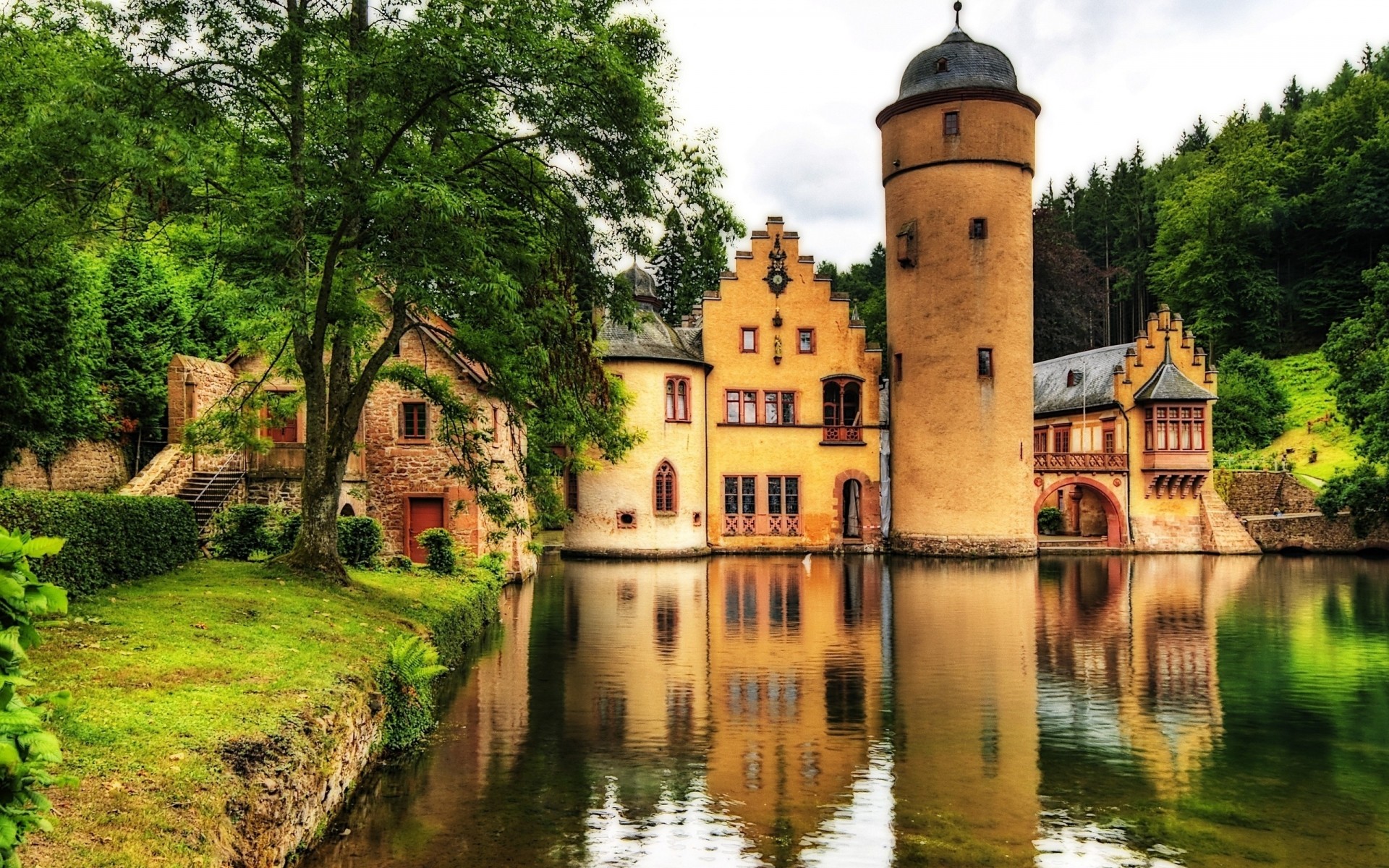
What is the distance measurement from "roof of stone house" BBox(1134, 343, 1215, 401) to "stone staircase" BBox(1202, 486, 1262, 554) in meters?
4.01

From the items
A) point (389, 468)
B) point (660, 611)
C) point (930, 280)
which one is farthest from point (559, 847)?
point (930, 280)

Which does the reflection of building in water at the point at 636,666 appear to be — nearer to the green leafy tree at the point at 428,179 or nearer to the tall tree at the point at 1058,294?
the green leafy tree at the point at 428,179

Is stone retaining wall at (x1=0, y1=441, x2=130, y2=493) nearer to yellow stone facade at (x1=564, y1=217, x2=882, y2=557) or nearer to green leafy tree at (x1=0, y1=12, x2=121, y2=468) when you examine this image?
green leafy tree at (x1=0, y1=12, x2=121, y2=468)

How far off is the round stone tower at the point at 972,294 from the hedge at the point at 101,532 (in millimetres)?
28155

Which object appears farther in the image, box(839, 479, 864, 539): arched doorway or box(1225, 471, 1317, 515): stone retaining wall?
box(1225, 471, 1317, 515): stone retaining wall

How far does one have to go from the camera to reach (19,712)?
305 cm

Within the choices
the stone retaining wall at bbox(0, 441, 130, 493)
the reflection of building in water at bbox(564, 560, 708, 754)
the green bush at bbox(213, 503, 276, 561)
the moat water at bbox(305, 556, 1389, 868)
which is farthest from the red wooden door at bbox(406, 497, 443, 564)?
the stone retaining wall at bbox(0, 441, 130, 493)

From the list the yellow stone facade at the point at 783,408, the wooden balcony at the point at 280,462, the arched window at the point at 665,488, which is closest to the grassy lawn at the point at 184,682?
the wooden balcony at the point at 280,462

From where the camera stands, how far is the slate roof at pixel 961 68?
123ft

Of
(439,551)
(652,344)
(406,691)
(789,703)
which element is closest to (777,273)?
(652,344)

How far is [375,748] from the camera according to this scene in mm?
10680

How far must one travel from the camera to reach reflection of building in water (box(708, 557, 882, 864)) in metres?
9.91

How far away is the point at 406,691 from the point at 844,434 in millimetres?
31206

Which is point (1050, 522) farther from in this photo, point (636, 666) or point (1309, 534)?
point (636, 666)
